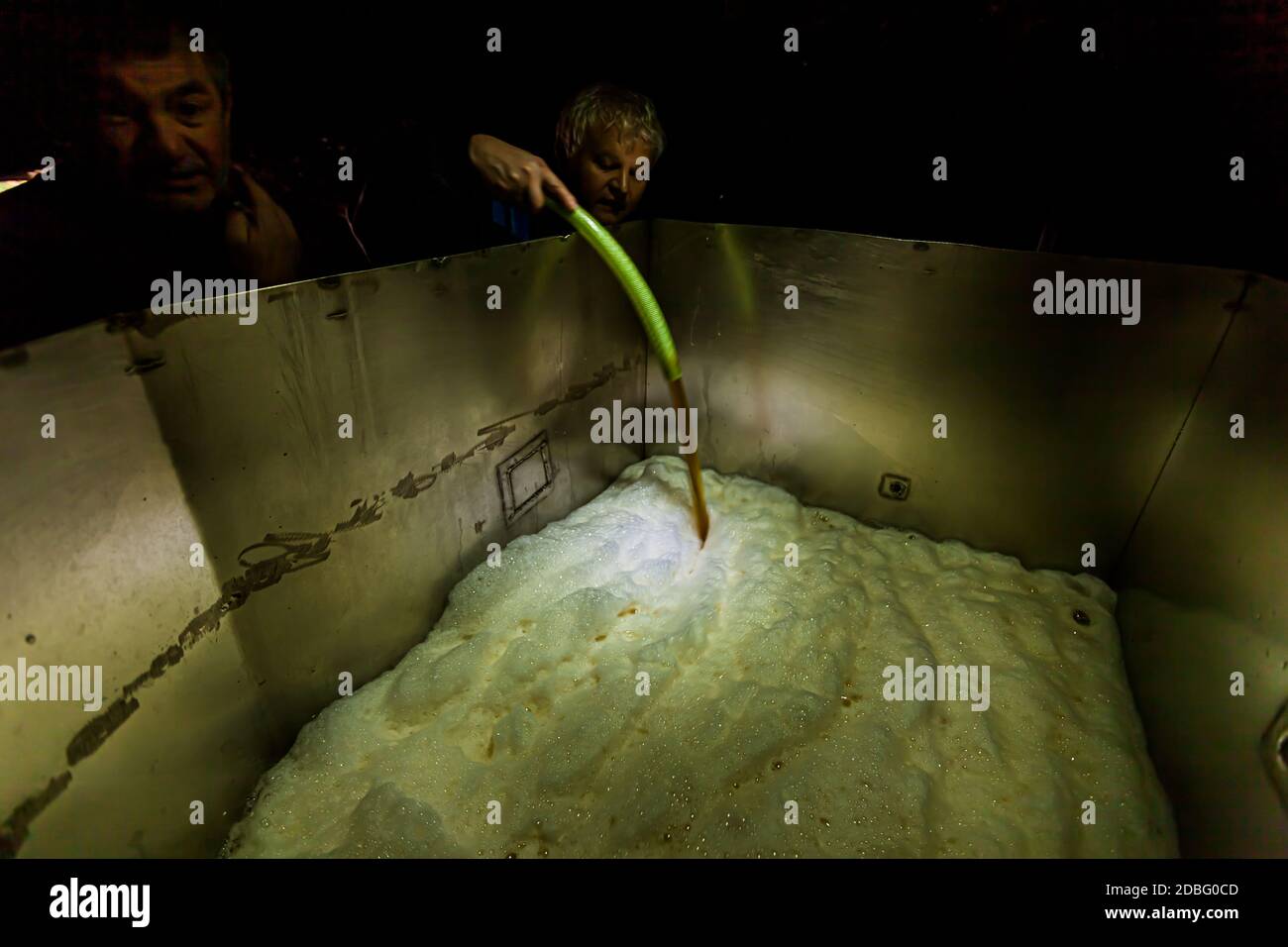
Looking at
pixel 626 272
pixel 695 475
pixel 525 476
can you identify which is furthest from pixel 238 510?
pixel 695 475

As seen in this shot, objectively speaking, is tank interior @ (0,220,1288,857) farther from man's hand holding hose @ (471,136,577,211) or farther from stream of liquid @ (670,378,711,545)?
stream of liquid @ (670,378,711,545)

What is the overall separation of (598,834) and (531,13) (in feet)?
7.88

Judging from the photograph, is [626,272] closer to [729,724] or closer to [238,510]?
[238,510]

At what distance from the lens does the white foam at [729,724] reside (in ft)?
4.37

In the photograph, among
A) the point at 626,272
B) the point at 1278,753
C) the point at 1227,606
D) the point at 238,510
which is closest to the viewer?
the point at 1278,753

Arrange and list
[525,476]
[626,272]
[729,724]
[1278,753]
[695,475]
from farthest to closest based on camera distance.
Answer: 1. [695,475]
2. [525,476]
3. [626,272]
4. [729,724]
5. [1278,753]

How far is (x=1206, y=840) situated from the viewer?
1256 mm

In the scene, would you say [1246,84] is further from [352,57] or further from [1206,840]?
[352,57]

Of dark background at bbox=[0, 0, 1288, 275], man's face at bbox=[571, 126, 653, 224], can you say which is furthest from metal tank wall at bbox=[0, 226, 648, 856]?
dark background at bbox=[0, 0, 1288, 275]

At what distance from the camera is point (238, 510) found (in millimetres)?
1248

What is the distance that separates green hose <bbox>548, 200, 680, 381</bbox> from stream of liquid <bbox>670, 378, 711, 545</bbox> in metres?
0.10

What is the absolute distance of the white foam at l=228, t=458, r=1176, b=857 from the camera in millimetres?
1333

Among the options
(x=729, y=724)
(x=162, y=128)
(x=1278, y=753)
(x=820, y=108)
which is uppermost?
(x=820, y=108)

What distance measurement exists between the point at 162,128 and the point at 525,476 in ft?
4.21
